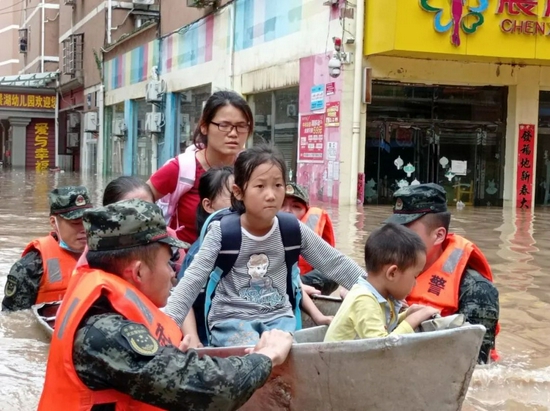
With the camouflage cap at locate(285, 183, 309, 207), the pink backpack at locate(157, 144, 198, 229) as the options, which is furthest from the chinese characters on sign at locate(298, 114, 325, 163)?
the pink backpack at locate(157, 144, 198, 229)

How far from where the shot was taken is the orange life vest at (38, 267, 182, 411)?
215cm

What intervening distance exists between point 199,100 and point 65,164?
1987 cm

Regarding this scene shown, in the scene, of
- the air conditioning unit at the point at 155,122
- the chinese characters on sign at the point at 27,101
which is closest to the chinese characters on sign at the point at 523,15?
the air conditioning unit at the point at 155,122

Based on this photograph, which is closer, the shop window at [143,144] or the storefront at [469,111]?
the storefront at [469,111]

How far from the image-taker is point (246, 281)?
10.9 ft

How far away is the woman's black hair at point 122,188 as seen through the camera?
4.29m

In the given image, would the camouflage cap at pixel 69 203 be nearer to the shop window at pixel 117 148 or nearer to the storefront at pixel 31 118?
the shop window at pixel 117 148

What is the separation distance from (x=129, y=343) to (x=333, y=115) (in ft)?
42.6

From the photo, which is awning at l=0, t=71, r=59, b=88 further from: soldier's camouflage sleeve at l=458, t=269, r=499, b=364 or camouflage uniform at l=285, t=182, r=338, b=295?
soldier's camouflage sleeve at l=458, t=269, r=499, b=364

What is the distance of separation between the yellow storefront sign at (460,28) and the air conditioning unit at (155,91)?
35.8 ft

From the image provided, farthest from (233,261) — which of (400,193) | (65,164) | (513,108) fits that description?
(65,164)

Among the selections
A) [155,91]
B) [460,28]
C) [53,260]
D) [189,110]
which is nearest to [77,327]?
A: [53,260]

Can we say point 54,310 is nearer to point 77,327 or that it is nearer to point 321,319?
point 321,319

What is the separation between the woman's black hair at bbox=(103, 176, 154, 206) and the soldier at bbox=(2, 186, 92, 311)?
0.27 m
